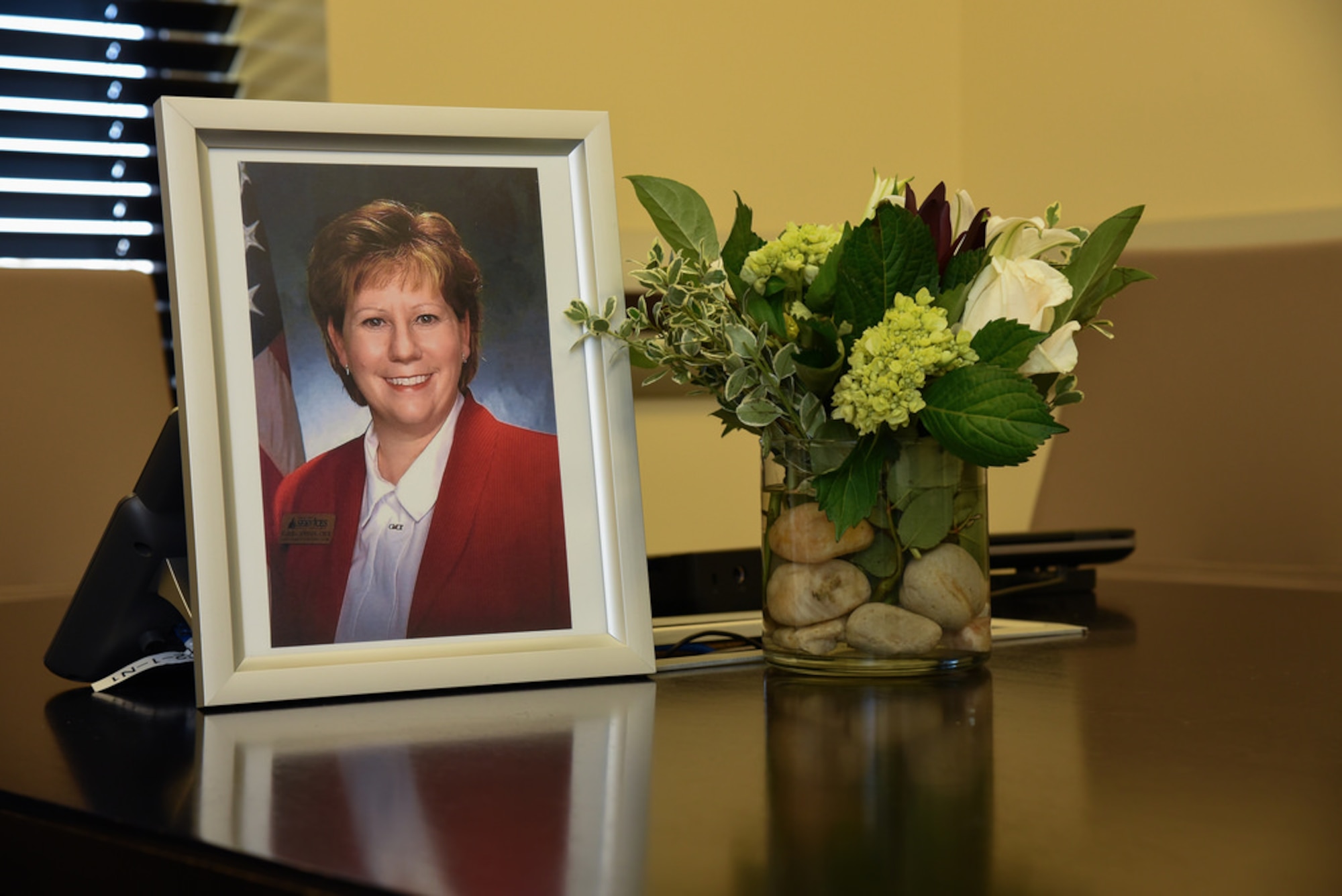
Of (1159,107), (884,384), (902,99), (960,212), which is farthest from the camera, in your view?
(902,99)

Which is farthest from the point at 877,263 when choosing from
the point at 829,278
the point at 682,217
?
the point at 682,217

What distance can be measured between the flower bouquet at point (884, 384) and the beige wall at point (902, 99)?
133cm

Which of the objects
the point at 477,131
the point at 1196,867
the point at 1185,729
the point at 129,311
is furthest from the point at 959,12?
the point at 1196,867

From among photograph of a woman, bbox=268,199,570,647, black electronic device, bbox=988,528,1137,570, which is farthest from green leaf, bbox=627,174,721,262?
black electronic device, bbox=988,528,1137,570

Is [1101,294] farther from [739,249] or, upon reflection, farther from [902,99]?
[902,99]

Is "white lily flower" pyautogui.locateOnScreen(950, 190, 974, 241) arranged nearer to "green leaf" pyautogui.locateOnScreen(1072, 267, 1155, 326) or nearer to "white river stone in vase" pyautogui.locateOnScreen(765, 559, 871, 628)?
"green leaf" pyautogui.locateOnScreen(1072, 267, 1155, 326)

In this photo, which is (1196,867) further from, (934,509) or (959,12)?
(959,12)

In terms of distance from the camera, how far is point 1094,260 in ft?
2.49

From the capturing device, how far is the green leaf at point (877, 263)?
0.71 meters

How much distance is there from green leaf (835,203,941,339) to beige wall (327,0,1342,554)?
4.47 feet

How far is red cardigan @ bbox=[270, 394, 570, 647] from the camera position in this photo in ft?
2.38

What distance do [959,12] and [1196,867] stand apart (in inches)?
99.3

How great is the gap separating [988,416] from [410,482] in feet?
1.07

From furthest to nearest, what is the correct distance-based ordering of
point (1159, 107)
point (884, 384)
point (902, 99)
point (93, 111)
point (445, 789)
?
1. point (902, 99)
2. point (1159, 107)
3. point (93, 111)
4. point (884, 384)
5. point (445, 789)
